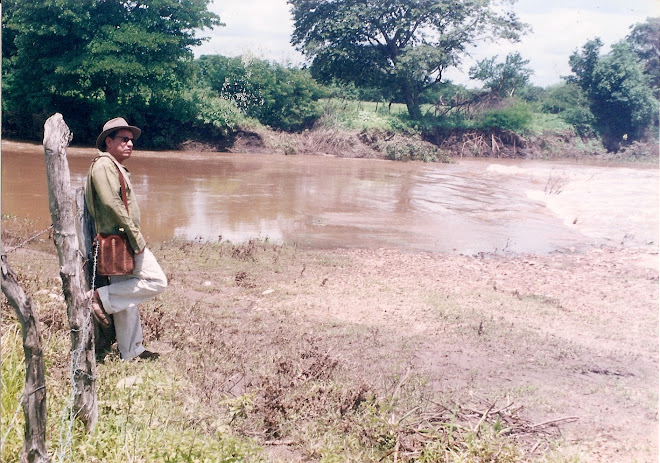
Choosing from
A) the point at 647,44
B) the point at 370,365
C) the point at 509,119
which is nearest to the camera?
the point at 370,365

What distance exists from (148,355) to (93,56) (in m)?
22.7

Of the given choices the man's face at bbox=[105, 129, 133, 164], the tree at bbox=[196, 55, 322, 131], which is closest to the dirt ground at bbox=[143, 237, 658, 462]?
the man's face at bbox=[105, 129, 133, 164]

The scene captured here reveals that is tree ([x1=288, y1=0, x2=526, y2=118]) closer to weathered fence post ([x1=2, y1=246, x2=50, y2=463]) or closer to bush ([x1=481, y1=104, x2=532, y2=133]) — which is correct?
bush ([x1=481, y1=104, x2=532, y2=133])

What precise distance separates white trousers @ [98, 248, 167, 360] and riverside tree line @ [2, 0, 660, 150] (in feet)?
71.6

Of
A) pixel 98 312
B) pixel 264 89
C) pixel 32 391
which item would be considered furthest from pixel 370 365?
pixel 264 89

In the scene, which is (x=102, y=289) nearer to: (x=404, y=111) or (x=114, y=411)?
(x=114, y=411)

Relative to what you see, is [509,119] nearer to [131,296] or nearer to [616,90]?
[616,90]

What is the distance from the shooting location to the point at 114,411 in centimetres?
426

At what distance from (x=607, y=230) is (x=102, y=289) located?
1272cm

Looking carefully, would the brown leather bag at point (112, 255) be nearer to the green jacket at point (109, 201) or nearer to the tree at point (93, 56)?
the green jacket at point (109, 201)

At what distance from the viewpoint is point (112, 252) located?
4977 millimetres

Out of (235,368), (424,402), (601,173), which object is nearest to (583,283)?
(424,402)

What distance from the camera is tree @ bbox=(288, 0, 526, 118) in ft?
118

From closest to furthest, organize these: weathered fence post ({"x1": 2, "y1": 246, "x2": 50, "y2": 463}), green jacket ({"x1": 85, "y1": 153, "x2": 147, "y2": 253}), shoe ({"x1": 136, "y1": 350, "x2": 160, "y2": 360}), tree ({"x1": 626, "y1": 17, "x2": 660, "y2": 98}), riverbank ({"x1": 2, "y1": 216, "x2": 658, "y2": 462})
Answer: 1. weathered fence post ({"x1": 2, "y1": 246, "x2": 50, "y2": 463})
2. riverbank ({"x1": 2, "y1": 216, "x2": 658, "y2": 462})
3. green jacket ({"x1": 85, "y1": 153, "x2": 147, "y2": 253})
4. shoe ({"x1": 136, "y1": 350, "x2": 160, "y2": 360})
5. tree ({"x1": 626, "y1": 17, "x2": 660, "y2": 98})
